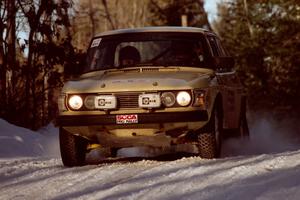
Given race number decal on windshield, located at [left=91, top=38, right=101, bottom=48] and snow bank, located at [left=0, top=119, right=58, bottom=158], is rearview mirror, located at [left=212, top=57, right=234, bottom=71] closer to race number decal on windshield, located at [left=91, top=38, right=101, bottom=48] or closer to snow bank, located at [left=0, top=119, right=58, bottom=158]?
race number decal on windshield, located at [left=91, top=38, right=101, bottom=48]

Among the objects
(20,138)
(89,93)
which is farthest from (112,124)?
(20,138)

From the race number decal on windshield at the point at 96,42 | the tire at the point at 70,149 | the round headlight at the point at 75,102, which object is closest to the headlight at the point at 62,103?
the round headlight at the point at 75,102

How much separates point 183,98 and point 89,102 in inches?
43.5

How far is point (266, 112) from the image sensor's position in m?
27.6

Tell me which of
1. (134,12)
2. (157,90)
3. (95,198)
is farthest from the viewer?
(134,12)

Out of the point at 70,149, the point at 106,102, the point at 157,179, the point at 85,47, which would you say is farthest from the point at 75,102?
the point at 85,47

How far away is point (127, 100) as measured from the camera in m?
7.84

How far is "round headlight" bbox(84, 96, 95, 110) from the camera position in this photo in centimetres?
795

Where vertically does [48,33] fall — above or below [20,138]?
above

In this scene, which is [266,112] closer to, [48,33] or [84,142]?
[48,33]

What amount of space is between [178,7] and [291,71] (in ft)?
67.5

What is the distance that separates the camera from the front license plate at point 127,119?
307 inches

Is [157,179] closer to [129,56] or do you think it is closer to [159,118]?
[159,118]

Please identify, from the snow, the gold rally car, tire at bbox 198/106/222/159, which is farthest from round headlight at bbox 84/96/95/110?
tire at bbox 198/106/222/159
